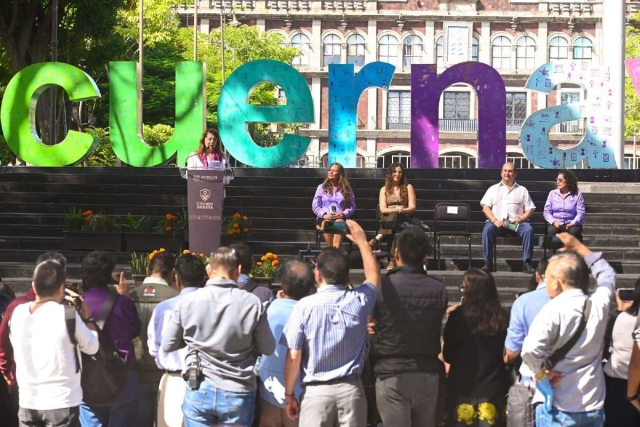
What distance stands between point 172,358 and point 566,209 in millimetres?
7458

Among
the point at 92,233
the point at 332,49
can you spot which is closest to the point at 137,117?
the point at 92,233

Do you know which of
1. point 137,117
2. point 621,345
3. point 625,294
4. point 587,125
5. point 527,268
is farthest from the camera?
point 587,125

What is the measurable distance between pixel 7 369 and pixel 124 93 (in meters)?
11.8

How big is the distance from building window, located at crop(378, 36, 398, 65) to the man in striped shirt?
55.7 m

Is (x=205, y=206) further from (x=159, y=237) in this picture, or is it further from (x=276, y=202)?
(x=276, y=202)

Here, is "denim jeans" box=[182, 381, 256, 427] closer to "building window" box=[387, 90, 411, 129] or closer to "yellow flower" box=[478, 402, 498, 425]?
"yellow flower" box=[478, 402, 498, 425]

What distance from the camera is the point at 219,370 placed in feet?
24.8

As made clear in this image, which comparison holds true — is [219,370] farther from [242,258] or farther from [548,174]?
[548,174]

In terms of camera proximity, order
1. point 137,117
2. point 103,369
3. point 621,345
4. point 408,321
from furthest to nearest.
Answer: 1. point 137,117
2. point 103,369
3. point 621,345
4. point 408,321

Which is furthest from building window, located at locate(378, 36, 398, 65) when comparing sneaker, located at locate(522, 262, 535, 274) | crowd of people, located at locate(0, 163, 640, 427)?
crowd of people, located at locate(0, 163, 640, 427)

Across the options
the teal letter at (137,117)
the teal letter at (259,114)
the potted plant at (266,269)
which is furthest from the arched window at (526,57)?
the potted plant at (266,269)

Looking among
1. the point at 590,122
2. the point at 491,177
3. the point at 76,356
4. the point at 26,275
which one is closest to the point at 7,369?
the point at 76,356

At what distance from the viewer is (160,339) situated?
8.15m

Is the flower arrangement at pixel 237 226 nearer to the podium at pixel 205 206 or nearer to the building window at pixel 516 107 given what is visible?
the podium at pixel 205 206
